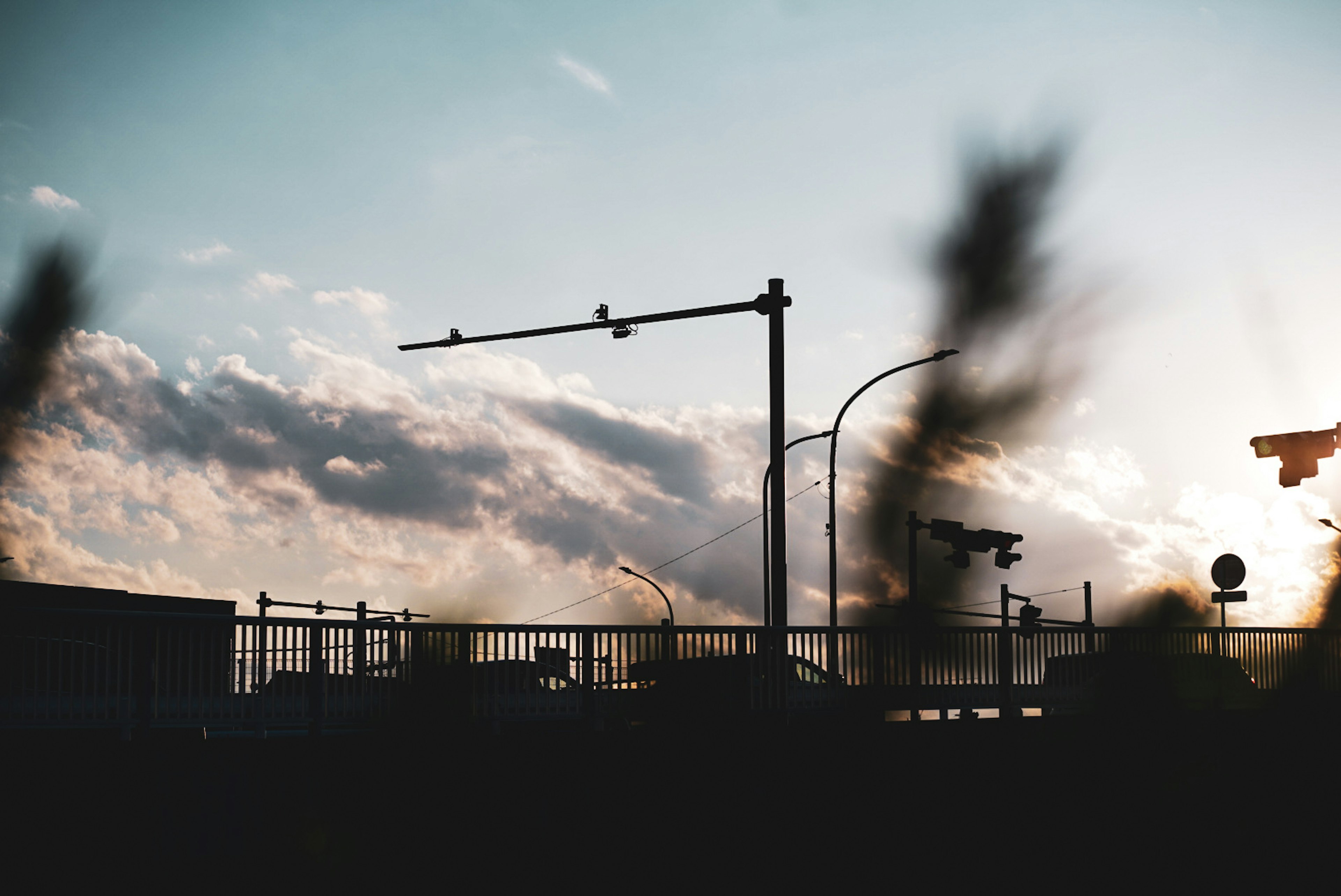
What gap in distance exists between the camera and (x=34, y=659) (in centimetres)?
1060

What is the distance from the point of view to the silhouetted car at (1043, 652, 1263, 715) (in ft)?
53.5

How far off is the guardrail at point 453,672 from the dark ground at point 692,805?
378 mm

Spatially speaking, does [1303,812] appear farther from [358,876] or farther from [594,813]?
[358,876]

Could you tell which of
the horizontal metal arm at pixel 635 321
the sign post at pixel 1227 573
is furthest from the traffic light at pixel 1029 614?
the horizontal metal arm at pixel 635 321

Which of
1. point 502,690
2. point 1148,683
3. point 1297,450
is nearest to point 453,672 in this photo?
point 502,690

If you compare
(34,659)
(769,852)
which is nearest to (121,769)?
(34,659)

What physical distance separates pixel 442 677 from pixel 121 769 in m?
3.19

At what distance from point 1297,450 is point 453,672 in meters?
14.2

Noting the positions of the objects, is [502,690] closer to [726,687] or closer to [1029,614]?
[726,687]

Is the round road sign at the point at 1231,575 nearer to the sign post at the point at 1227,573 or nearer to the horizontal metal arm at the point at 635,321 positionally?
the sign post at the point at 1227,573

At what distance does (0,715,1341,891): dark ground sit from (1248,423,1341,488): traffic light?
12.9 ft

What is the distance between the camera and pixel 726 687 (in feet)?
45.4

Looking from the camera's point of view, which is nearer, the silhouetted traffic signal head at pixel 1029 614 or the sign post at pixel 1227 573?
the sign post at pixel 1227 573

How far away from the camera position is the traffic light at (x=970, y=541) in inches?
976
